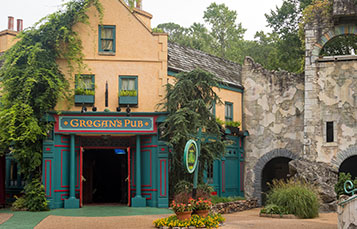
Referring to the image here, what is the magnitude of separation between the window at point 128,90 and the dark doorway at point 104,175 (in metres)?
2.89

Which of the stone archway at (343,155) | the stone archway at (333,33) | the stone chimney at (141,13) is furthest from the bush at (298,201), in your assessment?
the stone chimney at (141,13)

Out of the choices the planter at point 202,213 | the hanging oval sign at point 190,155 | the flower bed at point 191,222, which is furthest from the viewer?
the planter at point 202,213

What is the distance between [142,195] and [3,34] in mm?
11437

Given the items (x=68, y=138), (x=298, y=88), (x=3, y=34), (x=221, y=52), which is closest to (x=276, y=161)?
(x=298, y=88)

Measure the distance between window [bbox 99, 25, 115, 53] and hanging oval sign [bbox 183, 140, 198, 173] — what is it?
7.06m

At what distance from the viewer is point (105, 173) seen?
2673cm

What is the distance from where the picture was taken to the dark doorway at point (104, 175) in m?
23.5

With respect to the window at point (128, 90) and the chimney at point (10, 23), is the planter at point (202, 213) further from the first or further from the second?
the chimney at point (10, 23)

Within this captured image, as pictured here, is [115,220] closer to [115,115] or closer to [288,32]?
[115,115]

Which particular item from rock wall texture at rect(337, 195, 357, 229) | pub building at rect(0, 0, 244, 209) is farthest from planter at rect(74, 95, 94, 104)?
rock wall texture at rect(337, 195, 357, 229)

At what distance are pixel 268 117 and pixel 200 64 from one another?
4.42 meters

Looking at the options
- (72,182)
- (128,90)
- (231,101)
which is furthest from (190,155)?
(231,101)

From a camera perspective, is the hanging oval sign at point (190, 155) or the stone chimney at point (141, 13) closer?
the hanging oval sign at point (190, 155)

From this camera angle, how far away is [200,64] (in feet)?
87.3
